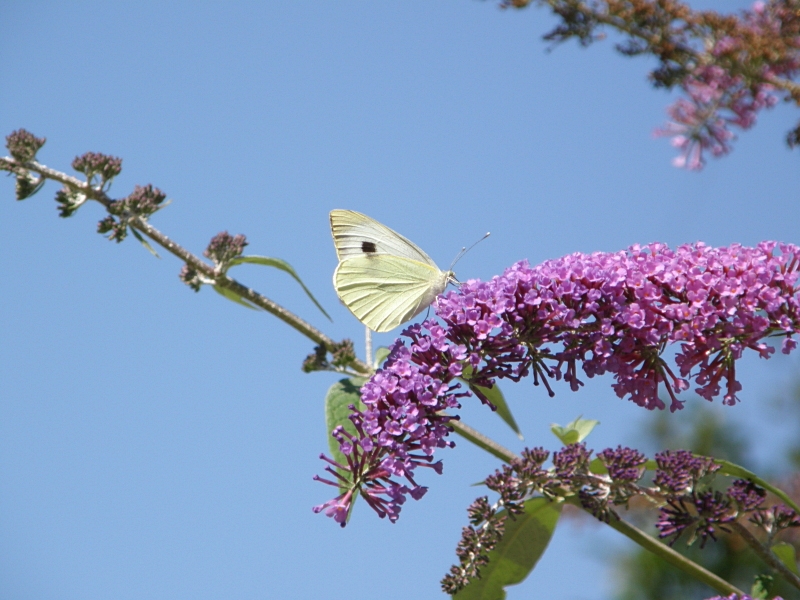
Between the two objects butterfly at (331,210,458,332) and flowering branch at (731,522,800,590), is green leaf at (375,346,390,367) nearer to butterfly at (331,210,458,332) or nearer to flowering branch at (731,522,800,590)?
Result: butterfly at (331,210,458,332)

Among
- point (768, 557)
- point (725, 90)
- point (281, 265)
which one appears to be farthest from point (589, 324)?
point (725, 90)

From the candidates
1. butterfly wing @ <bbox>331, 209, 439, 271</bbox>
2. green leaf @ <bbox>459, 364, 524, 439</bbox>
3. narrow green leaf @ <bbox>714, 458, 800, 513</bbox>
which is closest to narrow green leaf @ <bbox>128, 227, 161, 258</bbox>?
butterfly wing @ <bbox>331, 209, 439, 271</bbox>

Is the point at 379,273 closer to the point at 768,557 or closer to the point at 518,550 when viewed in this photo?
the point at 518,550

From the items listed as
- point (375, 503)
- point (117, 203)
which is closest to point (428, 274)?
point (375, 503)

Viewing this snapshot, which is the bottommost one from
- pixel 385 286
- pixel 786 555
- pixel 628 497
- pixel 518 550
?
pixel 518 550

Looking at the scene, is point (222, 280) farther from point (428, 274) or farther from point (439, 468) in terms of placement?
point (439, 468)
